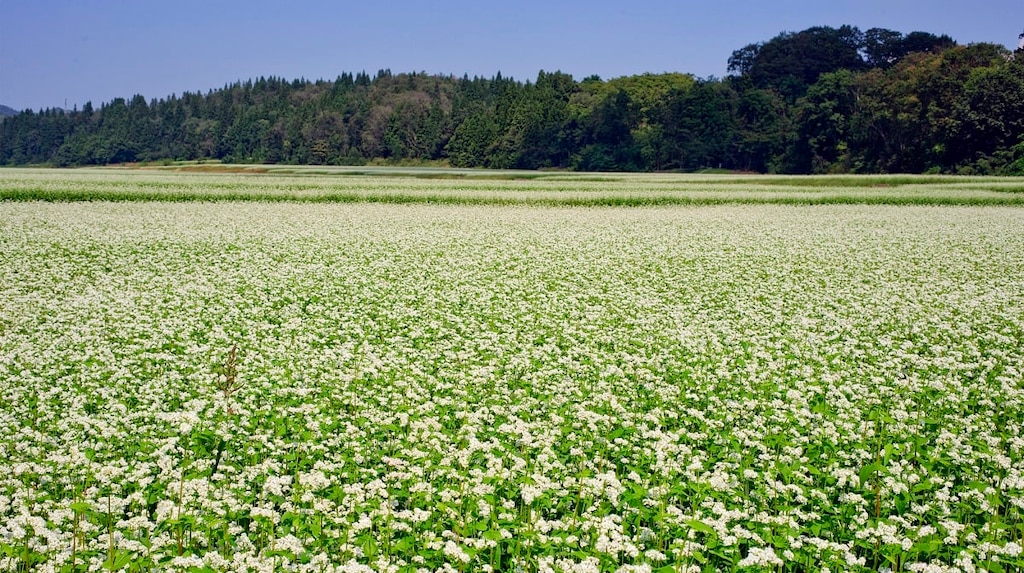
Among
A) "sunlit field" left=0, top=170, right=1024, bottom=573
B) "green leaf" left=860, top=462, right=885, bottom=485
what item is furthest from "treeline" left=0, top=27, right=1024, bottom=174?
"green leaf" left=860, top=462, right=885, bottom=485

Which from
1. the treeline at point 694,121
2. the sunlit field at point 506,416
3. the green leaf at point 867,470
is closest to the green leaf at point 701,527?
the sunlit field at point 506,416

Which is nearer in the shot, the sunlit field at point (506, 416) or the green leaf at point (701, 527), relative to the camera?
the green leaf at point (701, 527)

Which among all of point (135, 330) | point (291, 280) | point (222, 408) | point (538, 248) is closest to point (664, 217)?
point (538, 248)

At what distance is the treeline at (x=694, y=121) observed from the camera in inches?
3184

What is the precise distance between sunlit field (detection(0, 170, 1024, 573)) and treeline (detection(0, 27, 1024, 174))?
2793 inches

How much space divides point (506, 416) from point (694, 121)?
106819 mm

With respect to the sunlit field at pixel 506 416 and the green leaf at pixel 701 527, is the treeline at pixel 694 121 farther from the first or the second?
the green leaf at pixel 701 527

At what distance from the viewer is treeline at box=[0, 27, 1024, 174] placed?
80875 millimetres

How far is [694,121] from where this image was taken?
4281 inches

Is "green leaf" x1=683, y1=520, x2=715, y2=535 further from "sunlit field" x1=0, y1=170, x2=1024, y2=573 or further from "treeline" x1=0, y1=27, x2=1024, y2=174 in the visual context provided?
"treeline" x1=0, y1=27, x2=1024, y2=174

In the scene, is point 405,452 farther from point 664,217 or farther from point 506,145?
point 506,145

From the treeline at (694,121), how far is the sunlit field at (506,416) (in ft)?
233

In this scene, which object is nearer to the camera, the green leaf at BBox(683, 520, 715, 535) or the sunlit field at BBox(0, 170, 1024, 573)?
the green leaf at BBox(683, 520, 715, 535)

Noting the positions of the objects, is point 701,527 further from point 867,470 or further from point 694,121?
point 694,121
